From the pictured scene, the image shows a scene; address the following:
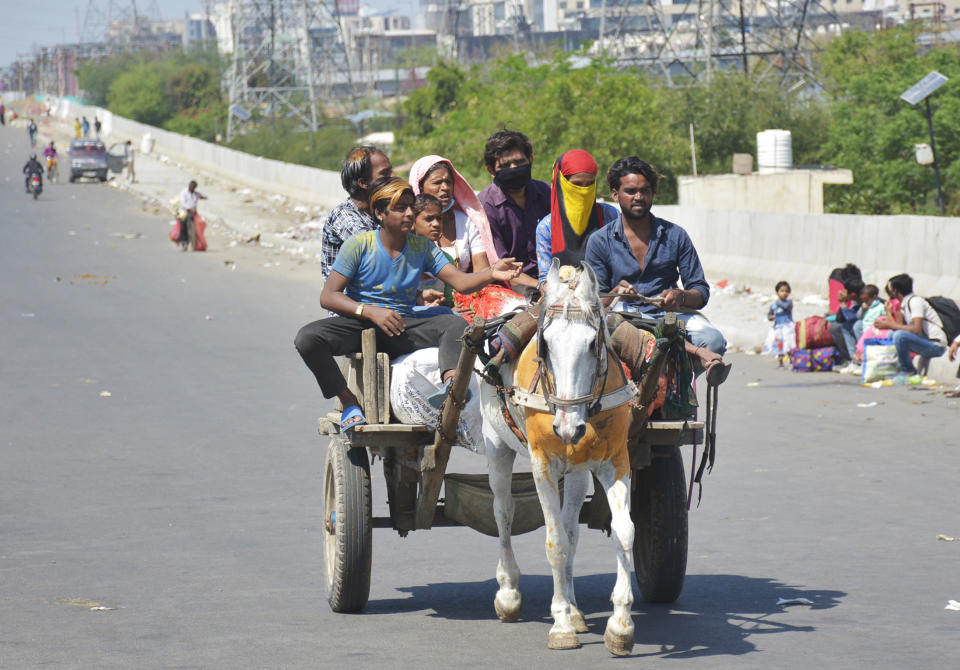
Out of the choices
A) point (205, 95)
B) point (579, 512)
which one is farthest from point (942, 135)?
point (205, 95)

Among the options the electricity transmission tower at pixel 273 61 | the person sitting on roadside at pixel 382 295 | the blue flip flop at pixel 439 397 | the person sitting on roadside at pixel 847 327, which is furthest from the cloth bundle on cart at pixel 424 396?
the electricity transmission tower at pixel 273 61

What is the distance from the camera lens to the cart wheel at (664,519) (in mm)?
7148

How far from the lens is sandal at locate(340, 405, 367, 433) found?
Answer: 7105 mm

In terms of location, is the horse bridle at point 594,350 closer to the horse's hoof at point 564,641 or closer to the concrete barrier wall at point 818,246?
the horse's hoof at point 564,641

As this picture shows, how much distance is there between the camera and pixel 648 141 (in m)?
36.5

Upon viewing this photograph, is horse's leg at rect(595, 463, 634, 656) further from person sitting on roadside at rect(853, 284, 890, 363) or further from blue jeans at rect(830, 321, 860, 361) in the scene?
blue jeans at rect(830, 321, 860, 361)

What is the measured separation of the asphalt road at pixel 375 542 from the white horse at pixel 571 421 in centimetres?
30

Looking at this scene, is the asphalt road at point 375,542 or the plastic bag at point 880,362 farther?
the plastic bag at point 880,362

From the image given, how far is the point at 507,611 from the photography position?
698 cm

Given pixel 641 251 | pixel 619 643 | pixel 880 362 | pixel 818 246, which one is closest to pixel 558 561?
pixel 619 643

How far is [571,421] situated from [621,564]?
68 centimetres

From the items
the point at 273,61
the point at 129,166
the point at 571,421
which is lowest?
the point at 571,421

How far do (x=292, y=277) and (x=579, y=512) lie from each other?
2398cm

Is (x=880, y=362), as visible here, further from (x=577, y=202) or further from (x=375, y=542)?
(x=577, y=202)
